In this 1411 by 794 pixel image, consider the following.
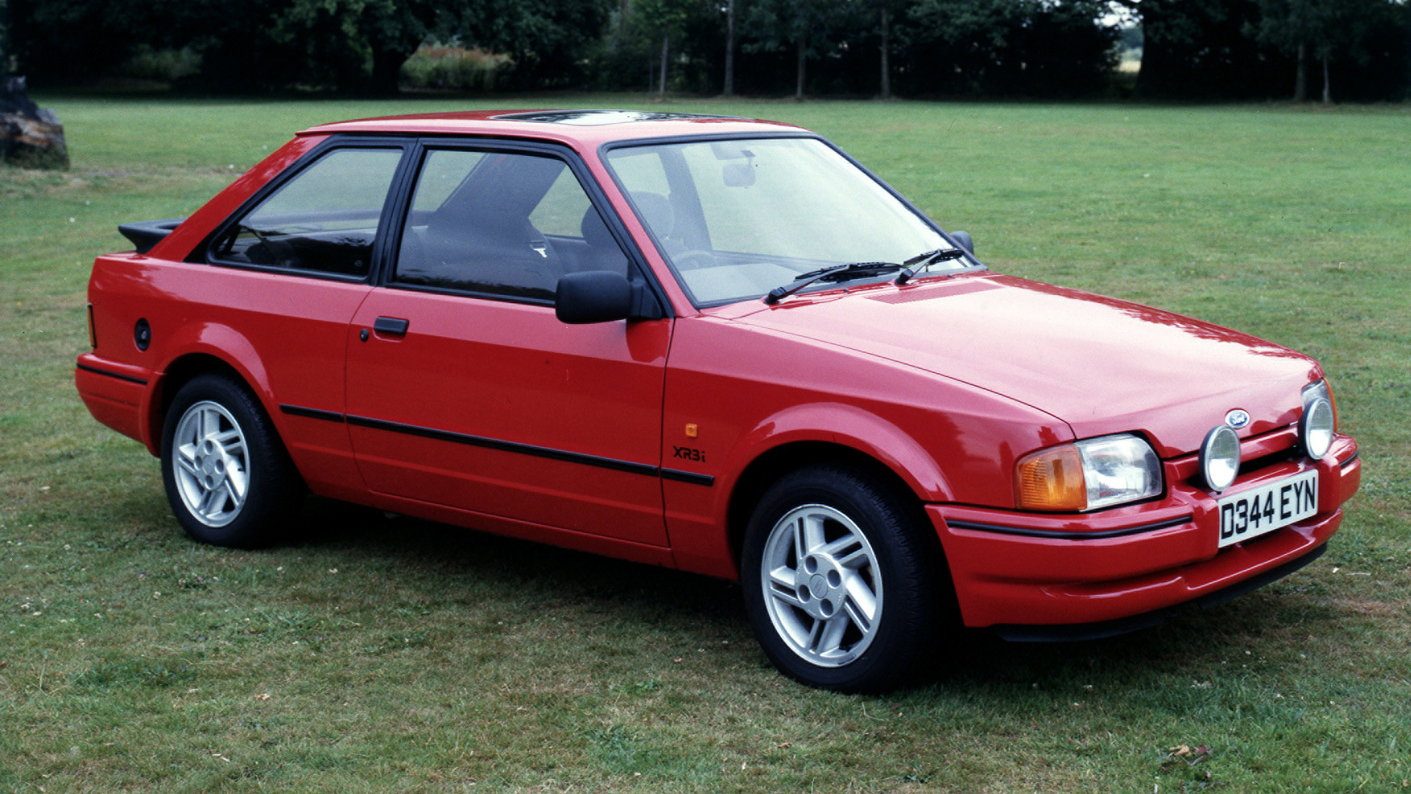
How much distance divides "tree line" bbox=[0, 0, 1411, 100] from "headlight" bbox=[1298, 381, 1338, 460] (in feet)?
168

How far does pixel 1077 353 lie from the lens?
3.99m

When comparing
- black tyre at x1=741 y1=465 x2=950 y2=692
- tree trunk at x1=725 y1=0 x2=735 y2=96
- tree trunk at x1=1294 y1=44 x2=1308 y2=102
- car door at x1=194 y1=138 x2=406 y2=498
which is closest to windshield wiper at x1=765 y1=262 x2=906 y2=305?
black tyre at x1=741 y1=465 x2=950 y2=692

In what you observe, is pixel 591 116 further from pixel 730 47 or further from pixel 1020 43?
pixel 730 47

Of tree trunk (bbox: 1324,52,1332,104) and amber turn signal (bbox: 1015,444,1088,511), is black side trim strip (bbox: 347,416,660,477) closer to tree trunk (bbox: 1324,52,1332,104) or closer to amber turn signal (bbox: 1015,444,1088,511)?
amber turn signal (bbox: 1015,444,1088,511)

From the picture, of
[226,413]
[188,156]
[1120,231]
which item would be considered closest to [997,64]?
[188,156]

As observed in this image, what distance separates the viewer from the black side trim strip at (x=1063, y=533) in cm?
356

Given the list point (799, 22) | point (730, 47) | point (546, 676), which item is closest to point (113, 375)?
point (546, 676)

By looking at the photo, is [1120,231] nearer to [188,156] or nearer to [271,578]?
[271,578]

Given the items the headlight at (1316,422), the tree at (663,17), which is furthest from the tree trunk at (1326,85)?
the headlight at (1316,422)

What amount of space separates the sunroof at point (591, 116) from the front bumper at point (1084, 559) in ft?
6.40

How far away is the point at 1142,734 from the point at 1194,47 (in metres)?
58.3

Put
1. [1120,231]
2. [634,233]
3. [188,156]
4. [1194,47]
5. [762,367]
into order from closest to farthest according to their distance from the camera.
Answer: [762,367], [634,233], [1120,231], [188,156], [1194,47]

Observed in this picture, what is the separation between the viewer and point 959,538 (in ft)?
12.1

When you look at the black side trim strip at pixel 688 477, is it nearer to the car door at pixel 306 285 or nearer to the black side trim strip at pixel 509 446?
the black side trim strip at pixel 509 446
